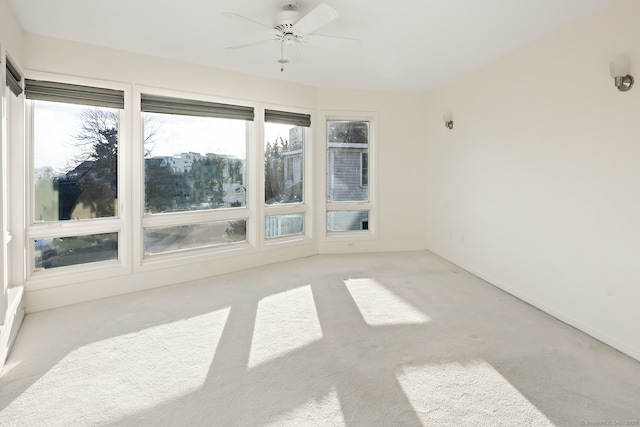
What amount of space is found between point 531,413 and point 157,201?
3844 mm

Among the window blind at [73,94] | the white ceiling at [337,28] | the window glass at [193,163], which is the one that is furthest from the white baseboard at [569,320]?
the window blind at [73,94]

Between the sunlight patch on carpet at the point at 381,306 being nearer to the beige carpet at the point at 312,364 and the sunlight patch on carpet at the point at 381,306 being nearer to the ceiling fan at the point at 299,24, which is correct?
the beige carpet at the point at 312,364

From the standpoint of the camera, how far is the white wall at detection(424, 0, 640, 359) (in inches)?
97.9

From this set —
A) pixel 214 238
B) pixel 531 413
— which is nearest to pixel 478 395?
pixel 531 413

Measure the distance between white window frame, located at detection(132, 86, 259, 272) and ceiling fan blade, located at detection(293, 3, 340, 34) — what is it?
195 cm

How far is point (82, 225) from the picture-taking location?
3441 mm

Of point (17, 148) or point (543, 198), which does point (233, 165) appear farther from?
point (543, 198)

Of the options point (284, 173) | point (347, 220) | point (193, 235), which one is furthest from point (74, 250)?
point (347, 220)

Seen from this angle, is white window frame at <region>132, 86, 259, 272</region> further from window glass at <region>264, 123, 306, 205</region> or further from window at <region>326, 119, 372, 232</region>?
window at <region>326, 119, 372, 232</region>

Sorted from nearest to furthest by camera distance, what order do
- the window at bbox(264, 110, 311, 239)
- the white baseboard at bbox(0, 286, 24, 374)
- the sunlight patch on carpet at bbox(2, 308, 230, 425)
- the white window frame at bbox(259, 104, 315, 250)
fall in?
the sunlight patch on carpet at bbox(2, 308, 230, 425) < the white baseboard at bbox(0, 286, 24, 374) < the white window frame at bbox(259, 104, 315, 250) < the window at bbox(264, 110, 311, 239)

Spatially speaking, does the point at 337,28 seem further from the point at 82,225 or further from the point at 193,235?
the point at 82,225

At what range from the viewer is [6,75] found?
2611 mm

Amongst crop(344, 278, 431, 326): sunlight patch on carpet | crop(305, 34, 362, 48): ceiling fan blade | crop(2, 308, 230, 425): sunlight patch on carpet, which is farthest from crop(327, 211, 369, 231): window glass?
crop(2, 308, 230, 425): sunlight patch on carpet

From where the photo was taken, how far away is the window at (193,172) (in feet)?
12.8
